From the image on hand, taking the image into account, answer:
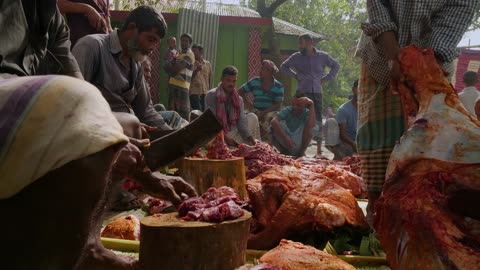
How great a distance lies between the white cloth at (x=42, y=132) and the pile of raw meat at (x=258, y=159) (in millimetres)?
4998

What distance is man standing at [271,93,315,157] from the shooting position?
10680mm

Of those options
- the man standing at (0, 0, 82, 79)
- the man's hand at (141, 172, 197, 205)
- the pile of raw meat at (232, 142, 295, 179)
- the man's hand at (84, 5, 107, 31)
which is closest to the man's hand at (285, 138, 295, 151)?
the pile of raw meat at (232, 142, 295, 179)

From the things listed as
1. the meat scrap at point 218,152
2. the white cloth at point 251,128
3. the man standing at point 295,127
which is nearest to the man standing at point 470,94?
the man standing at point 295,127

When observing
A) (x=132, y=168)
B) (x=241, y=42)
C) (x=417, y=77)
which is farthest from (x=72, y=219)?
(x=241, y=42)

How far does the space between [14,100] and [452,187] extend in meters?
1.78

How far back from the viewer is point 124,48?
219 inches

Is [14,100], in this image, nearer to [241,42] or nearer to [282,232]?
[282,232]

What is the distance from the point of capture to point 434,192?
215cm

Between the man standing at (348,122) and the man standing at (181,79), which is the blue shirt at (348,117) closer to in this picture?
the man standing at (348,122)

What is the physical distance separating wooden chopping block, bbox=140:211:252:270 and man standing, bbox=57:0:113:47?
338 cm

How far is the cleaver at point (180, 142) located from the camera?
11.0 feet

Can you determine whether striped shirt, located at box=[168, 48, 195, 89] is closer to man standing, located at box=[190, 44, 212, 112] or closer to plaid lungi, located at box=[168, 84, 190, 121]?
plaid lungi, located at box=[168, 84, 190, 121]

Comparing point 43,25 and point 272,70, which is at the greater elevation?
point 43,25

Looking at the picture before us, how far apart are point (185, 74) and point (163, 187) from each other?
9.50 metres
